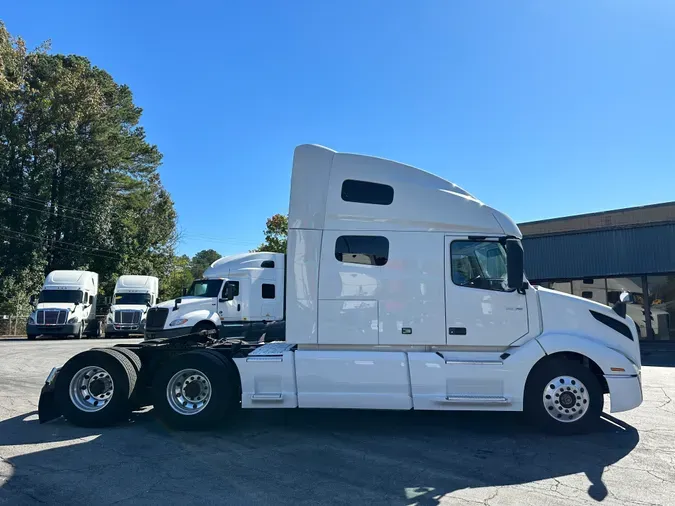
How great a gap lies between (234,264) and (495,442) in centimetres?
1367

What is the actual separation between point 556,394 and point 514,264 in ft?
5.69

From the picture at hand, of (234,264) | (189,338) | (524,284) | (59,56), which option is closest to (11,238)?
(59,56)

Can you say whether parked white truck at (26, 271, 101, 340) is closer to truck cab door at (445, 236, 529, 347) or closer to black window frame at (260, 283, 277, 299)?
black window frame at (260, 283, 277, 299)

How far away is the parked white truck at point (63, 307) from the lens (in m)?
25.1

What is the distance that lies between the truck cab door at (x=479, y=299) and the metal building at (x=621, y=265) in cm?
1764

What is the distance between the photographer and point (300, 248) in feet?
21.4

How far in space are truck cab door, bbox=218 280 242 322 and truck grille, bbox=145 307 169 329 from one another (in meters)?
1.88

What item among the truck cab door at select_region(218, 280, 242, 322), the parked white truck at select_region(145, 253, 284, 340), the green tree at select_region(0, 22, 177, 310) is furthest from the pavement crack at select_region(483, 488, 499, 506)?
the green tree at select_region(0, 22, 177, 310)

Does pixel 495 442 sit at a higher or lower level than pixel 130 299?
lower

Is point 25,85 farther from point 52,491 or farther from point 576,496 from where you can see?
point 576,496

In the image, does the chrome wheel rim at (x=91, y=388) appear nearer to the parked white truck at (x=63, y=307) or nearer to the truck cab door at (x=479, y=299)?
the truck cab door at (x=479, y=299)

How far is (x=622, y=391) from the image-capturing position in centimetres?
611

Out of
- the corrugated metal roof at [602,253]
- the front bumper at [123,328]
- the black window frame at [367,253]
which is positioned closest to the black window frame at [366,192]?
the black window frame at [367,253]

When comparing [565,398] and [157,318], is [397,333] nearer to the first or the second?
[565,398]
